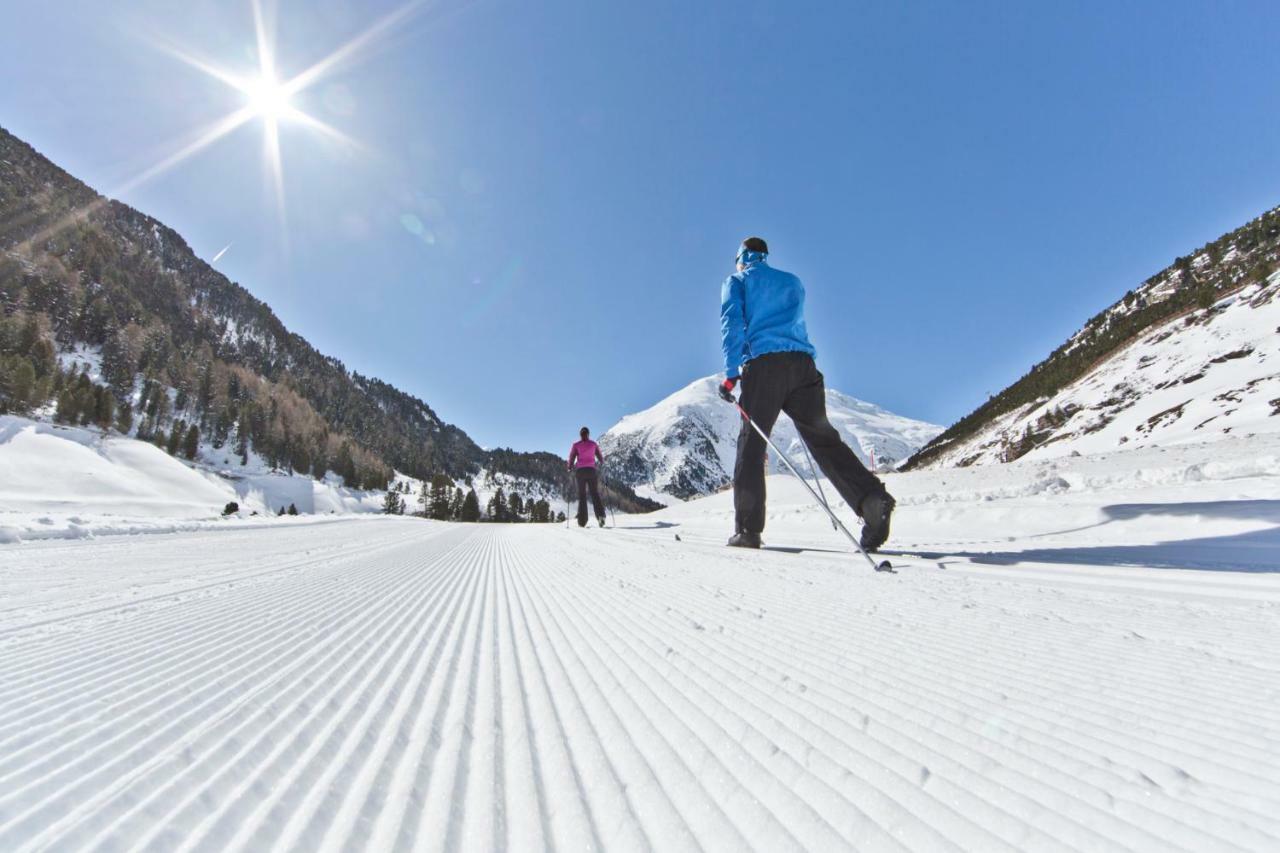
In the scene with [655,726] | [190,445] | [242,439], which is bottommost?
[655,726]

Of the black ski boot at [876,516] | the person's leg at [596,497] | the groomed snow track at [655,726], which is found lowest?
the groomed snow track at [655,726]

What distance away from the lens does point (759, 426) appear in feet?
12.4

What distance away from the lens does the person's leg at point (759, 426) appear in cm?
371

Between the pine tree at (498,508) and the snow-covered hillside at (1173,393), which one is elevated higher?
the snow-covered hillside at (1173,393)

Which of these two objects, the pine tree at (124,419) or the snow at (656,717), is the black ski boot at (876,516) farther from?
the pine tree at (124,419)

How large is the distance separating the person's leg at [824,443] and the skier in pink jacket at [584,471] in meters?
6.26

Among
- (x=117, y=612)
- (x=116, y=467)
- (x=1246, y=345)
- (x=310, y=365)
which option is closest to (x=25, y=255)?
(x=310, y=365)

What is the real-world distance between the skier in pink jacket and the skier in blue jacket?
5.98 meters

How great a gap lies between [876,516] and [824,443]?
618 mm

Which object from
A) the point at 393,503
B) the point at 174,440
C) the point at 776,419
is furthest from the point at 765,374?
the point at 174,440

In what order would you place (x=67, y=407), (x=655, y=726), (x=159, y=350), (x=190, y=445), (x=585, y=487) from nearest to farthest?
1. (x=655, y=726)
2. (x=585, y=487)
3. (x=67, y=407)
4. (x=190, y=445)
5. (x=159, y=350)

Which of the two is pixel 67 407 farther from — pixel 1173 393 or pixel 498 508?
pixel 1173 393

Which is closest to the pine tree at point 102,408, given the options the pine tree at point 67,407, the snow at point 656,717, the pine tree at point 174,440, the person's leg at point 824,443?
the pine tree at point 67,407

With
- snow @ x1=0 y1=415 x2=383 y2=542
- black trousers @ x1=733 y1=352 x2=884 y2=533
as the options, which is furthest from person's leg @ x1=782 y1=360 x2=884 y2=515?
snow @ x1=0 y1=415 x2=383 y2=542
